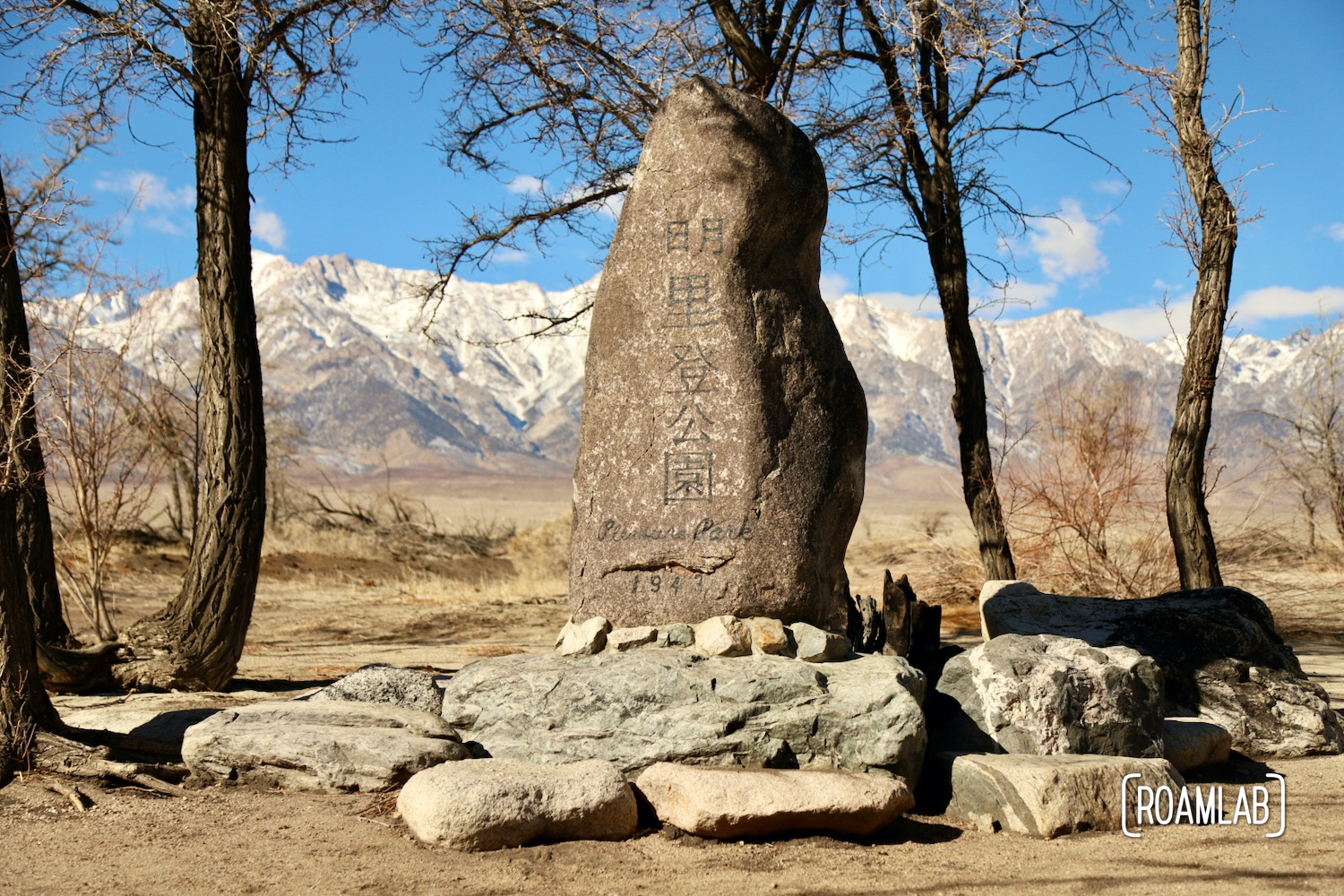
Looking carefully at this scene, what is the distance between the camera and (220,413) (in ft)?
25.1

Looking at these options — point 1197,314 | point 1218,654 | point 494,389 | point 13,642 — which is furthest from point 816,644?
point 494,389

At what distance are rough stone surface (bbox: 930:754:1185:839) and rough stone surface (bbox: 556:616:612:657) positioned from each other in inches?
67.5

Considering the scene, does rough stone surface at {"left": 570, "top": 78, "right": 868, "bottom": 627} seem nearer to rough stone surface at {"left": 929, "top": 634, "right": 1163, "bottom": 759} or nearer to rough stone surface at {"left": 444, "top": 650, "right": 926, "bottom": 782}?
rough stone surface at {"left": 444, "top": 650, "right": 926, "bottom": 782}

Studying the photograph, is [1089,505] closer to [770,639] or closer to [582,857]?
[770,639]

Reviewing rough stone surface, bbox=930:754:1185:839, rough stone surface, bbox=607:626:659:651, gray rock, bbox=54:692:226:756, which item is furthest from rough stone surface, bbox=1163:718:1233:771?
gray rock, bbox=54:692:226:756

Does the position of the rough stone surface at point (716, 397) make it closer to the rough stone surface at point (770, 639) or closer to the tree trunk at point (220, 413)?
the rough stone surface at point (770, 639)

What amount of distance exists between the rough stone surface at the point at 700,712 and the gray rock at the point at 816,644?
0.43 feet

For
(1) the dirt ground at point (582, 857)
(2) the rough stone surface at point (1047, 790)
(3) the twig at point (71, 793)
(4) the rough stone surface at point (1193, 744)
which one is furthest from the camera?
(4) the rough stone surface at point (1193, 744)

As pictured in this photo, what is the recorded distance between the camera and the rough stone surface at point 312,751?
509cm

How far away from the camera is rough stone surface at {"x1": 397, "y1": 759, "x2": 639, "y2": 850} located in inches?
174

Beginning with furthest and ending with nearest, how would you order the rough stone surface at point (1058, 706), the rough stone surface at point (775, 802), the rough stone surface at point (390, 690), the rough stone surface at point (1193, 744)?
the rough stone surface at point (390, 690) < the rough stone surface at point (1193, 744) < the rough stone surface at point (1058, 706) < the rough stone surface at point (775, 802)

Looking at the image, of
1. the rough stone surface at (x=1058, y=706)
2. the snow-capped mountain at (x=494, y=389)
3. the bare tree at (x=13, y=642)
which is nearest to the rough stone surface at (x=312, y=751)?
the bare tree at (x=13, y=642)

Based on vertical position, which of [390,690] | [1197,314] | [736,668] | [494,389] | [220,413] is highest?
[494,389]

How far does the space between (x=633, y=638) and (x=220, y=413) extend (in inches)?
140
